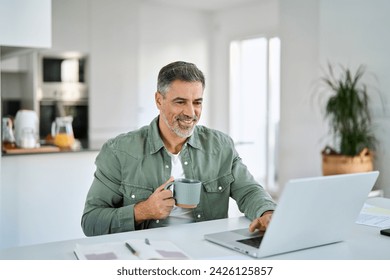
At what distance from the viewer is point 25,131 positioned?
3.78 meters

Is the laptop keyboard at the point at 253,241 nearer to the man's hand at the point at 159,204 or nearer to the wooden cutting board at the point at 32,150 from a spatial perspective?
the man's hand at the point at 159,204

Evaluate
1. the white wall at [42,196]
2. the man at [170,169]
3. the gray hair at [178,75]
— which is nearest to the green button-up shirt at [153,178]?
the man at [170,169]

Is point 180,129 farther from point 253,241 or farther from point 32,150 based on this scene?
point 32,150

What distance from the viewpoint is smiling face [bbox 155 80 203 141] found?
80.0 inches

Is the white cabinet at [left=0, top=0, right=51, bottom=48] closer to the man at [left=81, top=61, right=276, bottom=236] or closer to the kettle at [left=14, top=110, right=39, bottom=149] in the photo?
the kettle at [left=14, top=110, right=39, bottom=149]

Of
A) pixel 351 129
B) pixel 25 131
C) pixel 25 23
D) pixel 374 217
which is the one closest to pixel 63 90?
pixel 25 131

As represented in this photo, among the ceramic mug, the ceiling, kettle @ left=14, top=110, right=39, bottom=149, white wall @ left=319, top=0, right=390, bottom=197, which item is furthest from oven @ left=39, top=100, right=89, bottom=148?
the ceramic mug

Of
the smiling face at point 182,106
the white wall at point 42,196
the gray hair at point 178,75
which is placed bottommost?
the white wall at point 42,196

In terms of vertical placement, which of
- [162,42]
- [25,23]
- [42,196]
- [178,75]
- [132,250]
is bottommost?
[42,196]

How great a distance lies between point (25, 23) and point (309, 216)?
2.20 m

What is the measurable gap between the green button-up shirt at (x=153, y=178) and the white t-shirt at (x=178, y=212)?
0.02 metres

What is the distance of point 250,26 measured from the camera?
6.94 metres

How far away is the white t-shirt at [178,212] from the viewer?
2.06 meters
